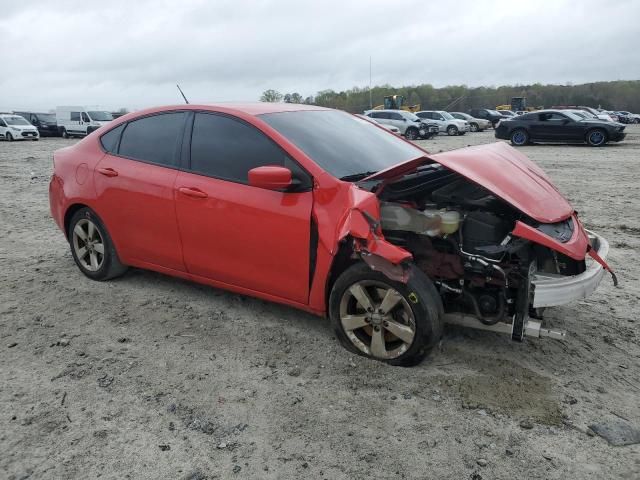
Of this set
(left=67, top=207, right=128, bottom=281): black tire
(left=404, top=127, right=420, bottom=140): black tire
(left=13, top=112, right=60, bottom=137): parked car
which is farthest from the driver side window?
(left=13, top=112, right=60, bottom=137): parked car

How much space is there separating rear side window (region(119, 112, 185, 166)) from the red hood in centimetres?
167

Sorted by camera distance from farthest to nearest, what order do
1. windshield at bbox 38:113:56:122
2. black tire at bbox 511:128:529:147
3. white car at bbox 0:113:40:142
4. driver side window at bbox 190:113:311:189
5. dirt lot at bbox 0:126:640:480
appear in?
windshield at bbox 38:113:56:122, white car at bbox 0:113:40:142, black tire at bbox 511:128:529:147, driver side window at bbox 190:113:311:189, dirt lot at bbox 0:126:640:480

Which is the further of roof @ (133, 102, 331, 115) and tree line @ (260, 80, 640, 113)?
tree line @ (260, 80, 640, 113)

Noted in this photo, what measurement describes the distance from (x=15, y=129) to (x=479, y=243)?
29.8m

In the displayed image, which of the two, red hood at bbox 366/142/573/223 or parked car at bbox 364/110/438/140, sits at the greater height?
red hood at bbox 366/142/573/223

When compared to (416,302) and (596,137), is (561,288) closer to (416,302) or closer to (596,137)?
(416,302)

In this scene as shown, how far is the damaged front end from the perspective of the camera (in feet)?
9.78

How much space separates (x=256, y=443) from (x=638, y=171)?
12381 mm

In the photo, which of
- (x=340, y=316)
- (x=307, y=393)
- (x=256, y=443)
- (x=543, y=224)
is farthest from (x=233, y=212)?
(x=543, y=224)

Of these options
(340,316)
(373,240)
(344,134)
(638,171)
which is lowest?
(638,171)

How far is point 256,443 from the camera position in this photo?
2611 mm

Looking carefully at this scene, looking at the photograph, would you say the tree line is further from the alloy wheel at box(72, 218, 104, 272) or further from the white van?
the alloy wheel at box(72, 218, 104, 272)

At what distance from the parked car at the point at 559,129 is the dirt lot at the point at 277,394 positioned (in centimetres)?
1766

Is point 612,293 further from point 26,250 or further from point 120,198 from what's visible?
point 26,250
